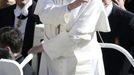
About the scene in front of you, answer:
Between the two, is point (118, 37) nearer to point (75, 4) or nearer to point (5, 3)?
point (75, 4)

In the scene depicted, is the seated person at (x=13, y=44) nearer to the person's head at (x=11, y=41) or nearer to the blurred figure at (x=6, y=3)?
the person's head at (x=11, y=41)

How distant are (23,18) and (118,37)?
1273 mm

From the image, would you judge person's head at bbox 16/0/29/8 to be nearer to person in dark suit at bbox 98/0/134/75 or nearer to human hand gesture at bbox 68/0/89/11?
person in dark suit at bbox 98/0/134/75

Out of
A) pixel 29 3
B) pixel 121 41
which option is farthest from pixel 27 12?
pixel 121 41

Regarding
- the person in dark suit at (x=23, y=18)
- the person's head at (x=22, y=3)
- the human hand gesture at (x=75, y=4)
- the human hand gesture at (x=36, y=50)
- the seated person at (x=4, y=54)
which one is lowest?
the person in dark suit at (x=23, y=18)

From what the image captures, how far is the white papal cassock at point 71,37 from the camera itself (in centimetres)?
343

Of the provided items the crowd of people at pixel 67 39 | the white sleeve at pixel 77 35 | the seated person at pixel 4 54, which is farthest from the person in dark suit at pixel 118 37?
the seated person at pixel 4 54

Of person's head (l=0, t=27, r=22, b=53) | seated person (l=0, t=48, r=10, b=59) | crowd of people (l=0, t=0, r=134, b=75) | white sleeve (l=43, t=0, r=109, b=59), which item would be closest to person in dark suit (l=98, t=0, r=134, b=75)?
crowd of people (l=0, t=0, r=134, b=75)

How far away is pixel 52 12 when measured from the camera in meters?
3.39

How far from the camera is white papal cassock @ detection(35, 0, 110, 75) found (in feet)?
11.2

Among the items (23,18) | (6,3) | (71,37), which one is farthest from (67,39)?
(6,3)

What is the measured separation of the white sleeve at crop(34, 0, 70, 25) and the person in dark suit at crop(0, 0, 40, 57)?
1643 mm

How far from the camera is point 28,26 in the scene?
520cm

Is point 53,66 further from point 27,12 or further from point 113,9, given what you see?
point 27,12
